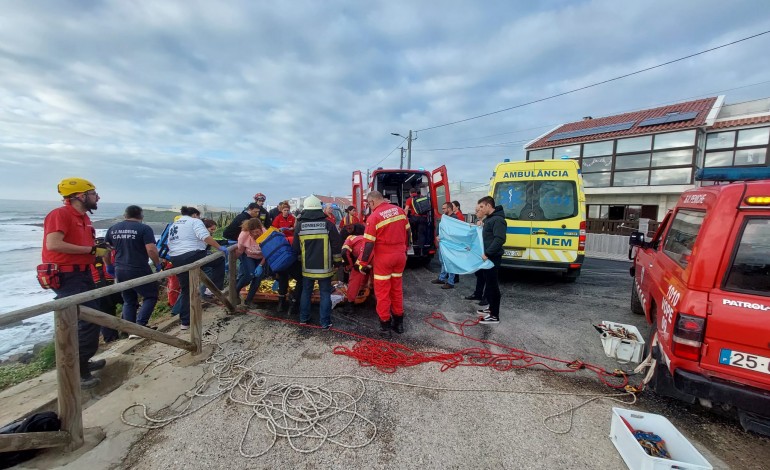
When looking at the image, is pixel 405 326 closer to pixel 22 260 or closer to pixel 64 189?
pixel 64 189

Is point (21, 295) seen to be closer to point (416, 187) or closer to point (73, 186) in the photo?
point (73, 186)

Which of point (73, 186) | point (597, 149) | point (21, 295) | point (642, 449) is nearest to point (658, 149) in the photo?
point (597, 149)

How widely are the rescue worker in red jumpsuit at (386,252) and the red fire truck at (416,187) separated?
363 centimetres

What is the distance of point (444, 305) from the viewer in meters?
5.49

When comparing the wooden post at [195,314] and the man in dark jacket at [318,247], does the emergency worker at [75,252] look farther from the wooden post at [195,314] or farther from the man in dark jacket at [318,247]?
the man in dark jacket at [318,247]

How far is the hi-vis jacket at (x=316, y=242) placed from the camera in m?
4.11

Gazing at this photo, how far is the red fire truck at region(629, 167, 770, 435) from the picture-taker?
2.07 meters

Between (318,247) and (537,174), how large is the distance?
15.5 ft

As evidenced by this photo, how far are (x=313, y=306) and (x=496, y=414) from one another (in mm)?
3223

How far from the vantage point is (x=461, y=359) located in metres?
3.54

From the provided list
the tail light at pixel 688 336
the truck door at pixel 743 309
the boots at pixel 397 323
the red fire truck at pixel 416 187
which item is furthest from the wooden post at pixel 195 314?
the red fire truck at pixel 416 187

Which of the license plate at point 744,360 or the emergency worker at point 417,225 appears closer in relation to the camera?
the license plate at point 744,360

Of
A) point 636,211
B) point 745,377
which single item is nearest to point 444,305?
point 745,377

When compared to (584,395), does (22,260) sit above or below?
below
